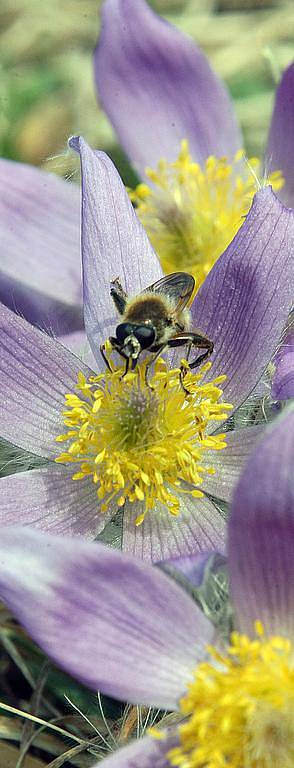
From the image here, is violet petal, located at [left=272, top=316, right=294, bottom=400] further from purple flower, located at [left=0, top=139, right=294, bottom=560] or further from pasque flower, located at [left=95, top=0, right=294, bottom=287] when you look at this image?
pasque flower, located at [left=95, top=0, right=294, bottom=287]

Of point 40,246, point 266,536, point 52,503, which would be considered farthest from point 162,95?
point 266,536

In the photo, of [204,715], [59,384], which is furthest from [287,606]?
[59,384]

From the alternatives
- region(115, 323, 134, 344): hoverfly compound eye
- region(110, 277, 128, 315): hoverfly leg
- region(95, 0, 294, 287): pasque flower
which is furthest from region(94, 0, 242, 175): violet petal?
region(115, 323, 134, 344): hoverfly compound eye

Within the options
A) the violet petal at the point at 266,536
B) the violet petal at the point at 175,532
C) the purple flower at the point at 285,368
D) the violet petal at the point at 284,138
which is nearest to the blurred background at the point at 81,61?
the violet petal at the point at 284,138

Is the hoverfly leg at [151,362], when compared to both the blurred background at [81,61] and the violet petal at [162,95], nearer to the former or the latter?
the violet petal at [162,95]

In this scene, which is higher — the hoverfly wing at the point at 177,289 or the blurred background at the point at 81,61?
the blurred background at the point at 81,61

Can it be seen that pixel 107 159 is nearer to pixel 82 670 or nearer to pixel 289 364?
pixel 289 364

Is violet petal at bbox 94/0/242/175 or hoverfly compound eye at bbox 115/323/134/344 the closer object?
hoverfly compound eye at bbox 115/323/134/344

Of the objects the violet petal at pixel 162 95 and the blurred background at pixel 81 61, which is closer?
the violet petal at pixel 162 95
